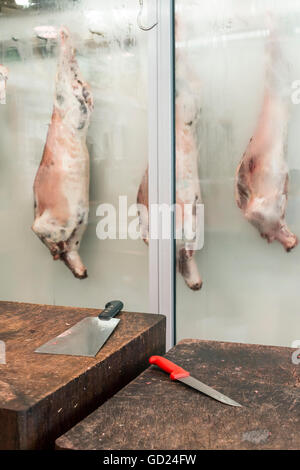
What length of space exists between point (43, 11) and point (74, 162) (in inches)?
29.3

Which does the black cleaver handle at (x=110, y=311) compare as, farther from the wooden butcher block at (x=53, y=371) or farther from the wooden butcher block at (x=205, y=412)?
the wooden butcher block at (x=205, y=412)

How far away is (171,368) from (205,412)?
0.14m

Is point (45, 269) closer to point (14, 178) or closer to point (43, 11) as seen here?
point (14, 178)

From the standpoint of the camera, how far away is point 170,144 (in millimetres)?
2072

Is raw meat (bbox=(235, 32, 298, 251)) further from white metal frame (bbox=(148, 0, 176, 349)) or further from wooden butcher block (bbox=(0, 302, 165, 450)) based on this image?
wooden butcher block (bbox=(0, 302, 165, 450))

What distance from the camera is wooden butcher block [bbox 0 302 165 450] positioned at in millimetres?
680

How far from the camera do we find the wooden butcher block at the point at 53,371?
26.8 inches

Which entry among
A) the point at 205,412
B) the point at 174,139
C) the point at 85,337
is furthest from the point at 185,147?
the point at 205,412

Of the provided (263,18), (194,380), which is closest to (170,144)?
(263,18)

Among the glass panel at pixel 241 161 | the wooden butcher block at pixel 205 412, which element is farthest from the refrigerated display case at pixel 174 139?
the wooden butcher block at pixel 205 412

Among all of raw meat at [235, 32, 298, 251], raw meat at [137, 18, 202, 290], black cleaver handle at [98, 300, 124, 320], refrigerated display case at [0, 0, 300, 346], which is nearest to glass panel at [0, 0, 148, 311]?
refrigerated display case at [0, 0, 300, 346]

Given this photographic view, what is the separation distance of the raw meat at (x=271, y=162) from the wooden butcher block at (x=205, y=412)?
3.38 ft

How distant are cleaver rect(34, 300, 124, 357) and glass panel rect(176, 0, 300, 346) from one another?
3.37ft

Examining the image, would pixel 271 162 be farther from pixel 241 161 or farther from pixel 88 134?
pixel 88 134
